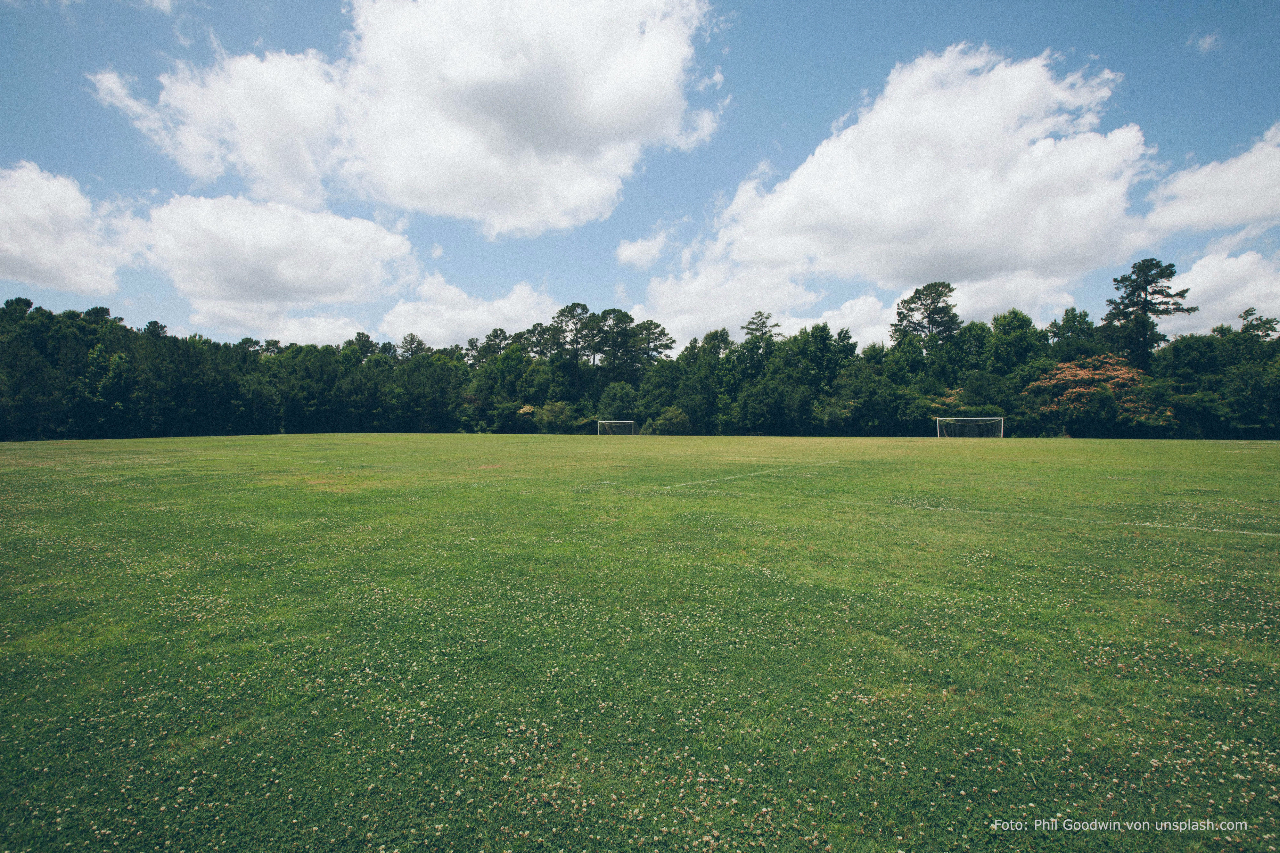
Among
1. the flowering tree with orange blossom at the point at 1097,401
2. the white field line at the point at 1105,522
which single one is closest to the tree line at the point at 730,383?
the flowering tree with orange blossom at the point at 1097,401

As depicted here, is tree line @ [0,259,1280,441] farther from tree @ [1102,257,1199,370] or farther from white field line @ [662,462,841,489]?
white field line @ [662,462,841,489]

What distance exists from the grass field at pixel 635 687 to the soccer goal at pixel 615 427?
73.8m

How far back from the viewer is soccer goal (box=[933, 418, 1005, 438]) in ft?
227

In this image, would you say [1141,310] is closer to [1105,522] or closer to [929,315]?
[929,315]

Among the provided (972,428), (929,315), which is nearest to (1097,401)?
(972,428)

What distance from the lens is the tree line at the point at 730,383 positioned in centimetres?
6172

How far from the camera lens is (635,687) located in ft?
17.8

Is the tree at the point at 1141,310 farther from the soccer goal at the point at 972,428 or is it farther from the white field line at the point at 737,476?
the white field line at the point at 737,476

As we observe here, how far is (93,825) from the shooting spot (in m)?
3.63

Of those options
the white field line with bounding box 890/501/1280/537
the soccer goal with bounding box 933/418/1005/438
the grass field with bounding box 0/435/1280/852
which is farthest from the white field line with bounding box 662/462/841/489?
the soccer goal with bounding box 933/418/1005/438

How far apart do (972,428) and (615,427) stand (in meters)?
51.1

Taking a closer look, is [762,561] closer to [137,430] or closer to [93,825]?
[93,825]

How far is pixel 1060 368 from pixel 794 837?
281ft

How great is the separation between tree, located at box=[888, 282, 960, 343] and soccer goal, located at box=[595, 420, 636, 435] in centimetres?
5818
